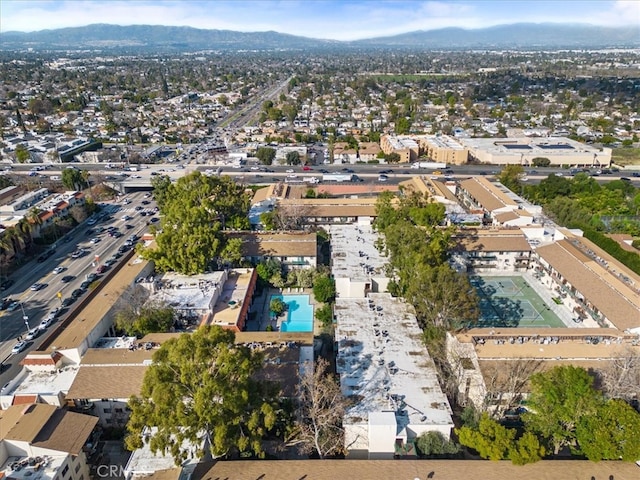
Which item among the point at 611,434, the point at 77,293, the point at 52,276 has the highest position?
the point at 611,434

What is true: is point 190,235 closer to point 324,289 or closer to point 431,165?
point 324,289

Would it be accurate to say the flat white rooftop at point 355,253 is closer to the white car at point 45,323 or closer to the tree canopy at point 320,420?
the tree canopy at point 320,420

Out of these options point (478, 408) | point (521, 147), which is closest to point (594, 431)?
point (478, 408)

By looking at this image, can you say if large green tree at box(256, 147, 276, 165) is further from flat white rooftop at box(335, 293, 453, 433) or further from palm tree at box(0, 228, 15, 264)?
flat white rooftop at box(335, 293, 453, 433)

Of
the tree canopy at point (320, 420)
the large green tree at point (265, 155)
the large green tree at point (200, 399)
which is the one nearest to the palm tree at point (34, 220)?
the large green tree at point (200, 399)

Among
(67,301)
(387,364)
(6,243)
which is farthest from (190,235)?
(6,243)

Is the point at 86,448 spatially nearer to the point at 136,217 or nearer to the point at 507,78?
the point at 136,217

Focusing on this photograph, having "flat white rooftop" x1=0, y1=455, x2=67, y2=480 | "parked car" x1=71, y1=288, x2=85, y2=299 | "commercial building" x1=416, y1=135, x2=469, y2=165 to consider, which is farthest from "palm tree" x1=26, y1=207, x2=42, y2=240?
"commercial building" x1=416, y1=135, x2=469, y2=165
